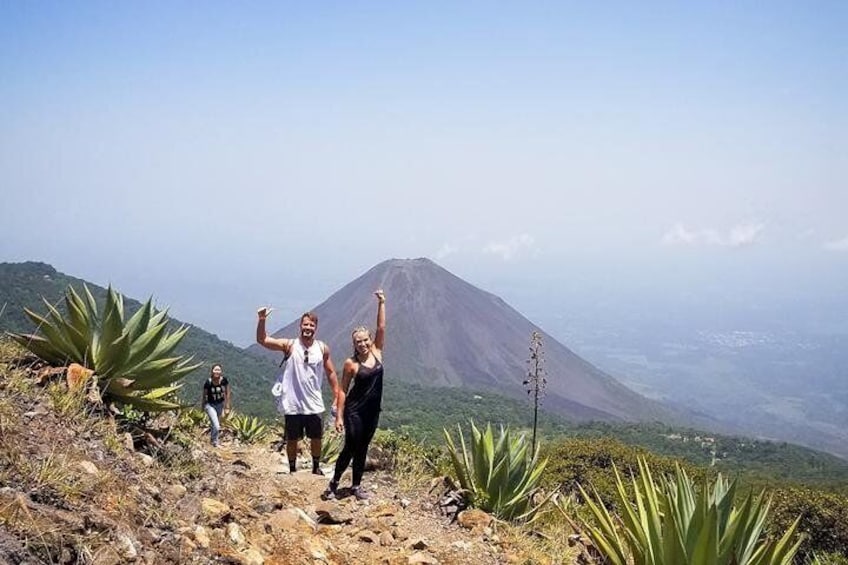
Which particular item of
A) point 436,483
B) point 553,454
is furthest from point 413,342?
point 436,483

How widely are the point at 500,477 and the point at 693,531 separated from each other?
8.65 ft

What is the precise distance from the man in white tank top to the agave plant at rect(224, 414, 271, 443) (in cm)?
340

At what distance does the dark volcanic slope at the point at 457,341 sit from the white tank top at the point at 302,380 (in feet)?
339

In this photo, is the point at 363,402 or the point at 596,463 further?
the point at 596,463

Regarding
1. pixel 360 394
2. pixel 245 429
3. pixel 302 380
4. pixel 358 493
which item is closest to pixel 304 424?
pixel 302 380

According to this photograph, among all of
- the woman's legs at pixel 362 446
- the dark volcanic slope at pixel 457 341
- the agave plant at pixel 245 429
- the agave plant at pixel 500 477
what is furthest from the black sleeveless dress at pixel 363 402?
the dark volcanic slope at pixel 457 341

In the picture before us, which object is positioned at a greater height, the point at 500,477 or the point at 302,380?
the point at 302,380

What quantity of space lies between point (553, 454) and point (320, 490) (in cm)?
1342

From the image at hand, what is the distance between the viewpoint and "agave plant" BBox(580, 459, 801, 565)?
13.1ft

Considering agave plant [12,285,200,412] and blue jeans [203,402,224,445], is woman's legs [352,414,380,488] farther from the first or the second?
blue jeans [203,402,224,445]

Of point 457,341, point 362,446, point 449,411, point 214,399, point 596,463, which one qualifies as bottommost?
point 449,411

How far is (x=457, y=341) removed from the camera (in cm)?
14912

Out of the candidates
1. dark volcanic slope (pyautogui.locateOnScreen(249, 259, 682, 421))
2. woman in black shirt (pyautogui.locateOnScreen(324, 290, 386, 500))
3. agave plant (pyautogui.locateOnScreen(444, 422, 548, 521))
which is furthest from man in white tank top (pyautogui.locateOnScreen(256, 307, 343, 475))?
dark volcanic slope (pyautogui.locateOnScreen(249, 259, 682, 421))

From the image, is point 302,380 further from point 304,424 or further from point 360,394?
point 360,394
